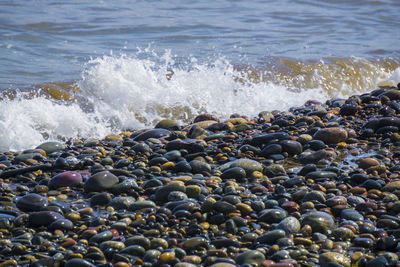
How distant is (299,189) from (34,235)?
6.35 ft

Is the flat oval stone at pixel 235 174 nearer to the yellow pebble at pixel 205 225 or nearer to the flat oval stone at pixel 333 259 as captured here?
the yellow pebble at pixel 205 225

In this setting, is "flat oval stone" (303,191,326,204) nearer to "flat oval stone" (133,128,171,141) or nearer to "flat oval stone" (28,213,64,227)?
"flat oval stone" (28,213,64,227)

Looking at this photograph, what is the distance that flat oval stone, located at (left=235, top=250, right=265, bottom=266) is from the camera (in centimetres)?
298

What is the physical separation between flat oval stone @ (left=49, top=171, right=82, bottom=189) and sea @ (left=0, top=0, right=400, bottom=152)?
2056 mm

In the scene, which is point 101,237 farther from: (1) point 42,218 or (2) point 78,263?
(1) point 42,218

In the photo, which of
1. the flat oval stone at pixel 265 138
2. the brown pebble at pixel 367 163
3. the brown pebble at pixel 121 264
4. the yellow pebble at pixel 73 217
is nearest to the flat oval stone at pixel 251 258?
the brown pebble at pixel 121 264

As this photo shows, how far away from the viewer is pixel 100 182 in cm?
420

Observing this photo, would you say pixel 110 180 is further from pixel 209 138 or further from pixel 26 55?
pixel 26 55

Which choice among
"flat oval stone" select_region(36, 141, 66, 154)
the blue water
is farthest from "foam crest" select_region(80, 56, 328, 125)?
"flat oval stone" select_region(36, 141, 66, 154)

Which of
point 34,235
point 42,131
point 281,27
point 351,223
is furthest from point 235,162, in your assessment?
point 281,27

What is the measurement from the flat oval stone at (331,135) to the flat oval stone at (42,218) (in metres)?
2.84

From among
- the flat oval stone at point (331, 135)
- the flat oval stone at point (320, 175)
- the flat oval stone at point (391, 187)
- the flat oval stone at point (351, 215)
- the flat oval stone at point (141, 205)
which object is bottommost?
the flat oval stone at point (141, 205)

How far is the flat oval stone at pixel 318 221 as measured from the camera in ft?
11.2

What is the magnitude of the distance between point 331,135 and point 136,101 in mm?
3261
